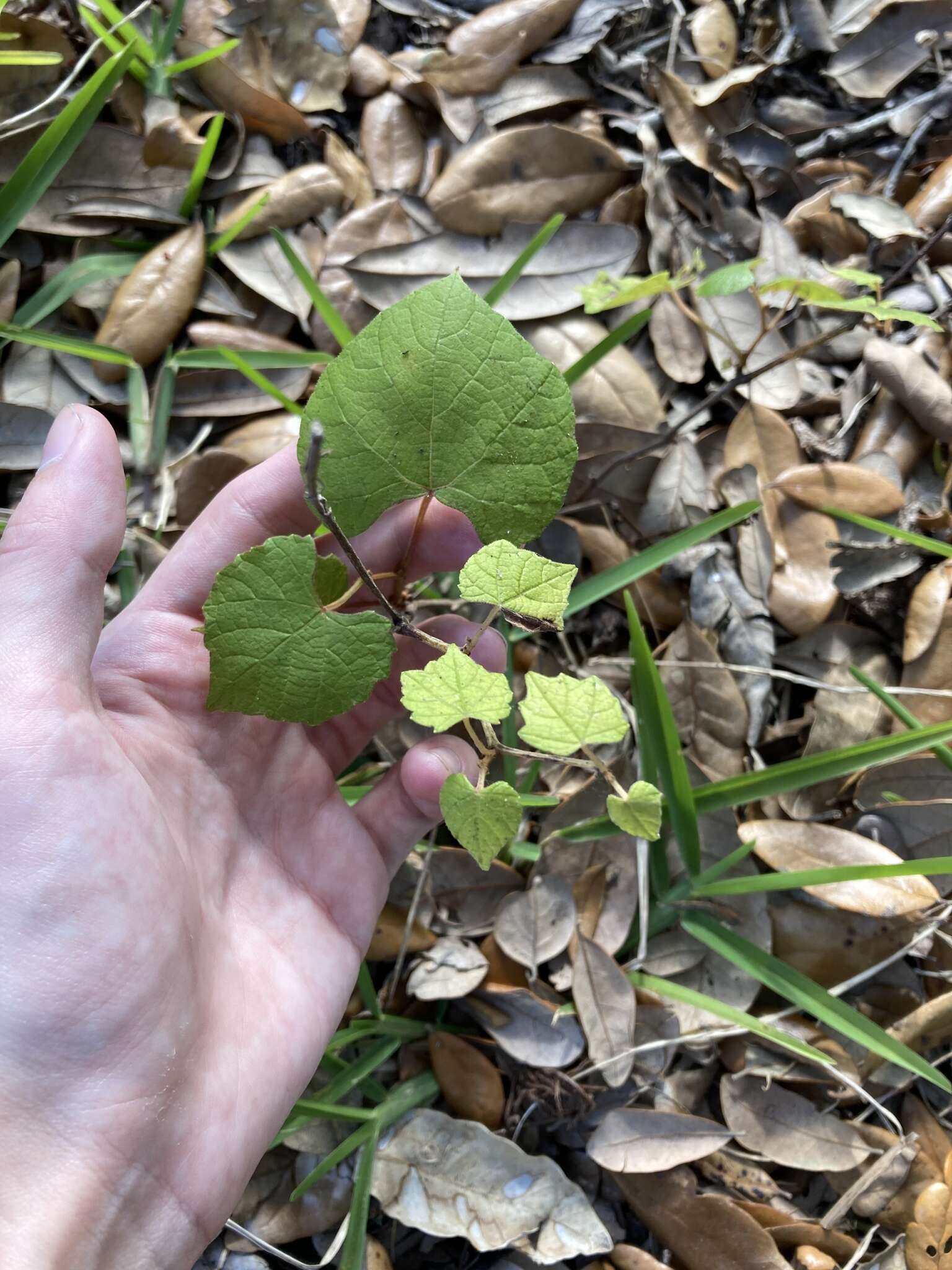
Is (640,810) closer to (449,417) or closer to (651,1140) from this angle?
(449,417)

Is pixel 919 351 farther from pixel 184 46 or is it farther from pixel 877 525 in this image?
pixel 184 46

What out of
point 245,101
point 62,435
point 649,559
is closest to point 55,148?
point 245,101

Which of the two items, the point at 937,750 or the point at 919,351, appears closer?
the point at 937,750

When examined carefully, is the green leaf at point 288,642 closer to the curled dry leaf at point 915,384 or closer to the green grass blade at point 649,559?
the green grass blade at point 649,559

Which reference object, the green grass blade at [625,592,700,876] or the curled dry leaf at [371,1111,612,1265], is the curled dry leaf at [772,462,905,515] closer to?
the green grass blade at [625,592,700,876]

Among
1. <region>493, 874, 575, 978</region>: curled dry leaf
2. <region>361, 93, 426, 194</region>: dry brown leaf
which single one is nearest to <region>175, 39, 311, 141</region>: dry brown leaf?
<region>361, 93, 426, 194</region>: dry brown leaf

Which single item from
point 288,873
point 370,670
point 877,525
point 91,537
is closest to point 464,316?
point 370,670

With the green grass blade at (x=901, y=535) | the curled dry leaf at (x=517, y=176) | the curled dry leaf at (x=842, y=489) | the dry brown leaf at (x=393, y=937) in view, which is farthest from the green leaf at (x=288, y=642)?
the curled dry leaf at (x=517, y=176)
